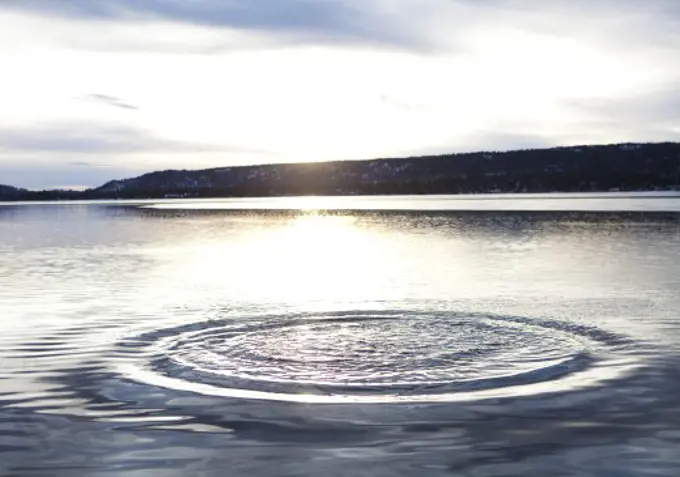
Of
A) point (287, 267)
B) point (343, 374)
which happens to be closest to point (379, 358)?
point (343, 374)

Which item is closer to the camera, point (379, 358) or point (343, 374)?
point (343, 374)

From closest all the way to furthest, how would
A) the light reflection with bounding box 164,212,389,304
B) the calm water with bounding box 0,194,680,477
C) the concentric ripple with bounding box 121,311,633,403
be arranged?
the calm water with bounding box 0,194,680,477
the concentric ripple with bounding box 121,311,633,403
the light reflection with bounding box 164,212,389,304

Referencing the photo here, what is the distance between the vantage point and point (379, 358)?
14.4 m

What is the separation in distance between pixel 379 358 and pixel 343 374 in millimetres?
1225

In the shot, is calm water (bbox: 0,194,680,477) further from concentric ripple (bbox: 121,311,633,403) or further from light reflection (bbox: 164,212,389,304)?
light reflection (bbox: 164,212,389,304)

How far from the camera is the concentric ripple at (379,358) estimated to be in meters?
12.4

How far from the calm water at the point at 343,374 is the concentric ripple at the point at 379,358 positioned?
6 cm

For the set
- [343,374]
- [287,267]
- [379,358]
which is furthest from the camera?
[287,267]

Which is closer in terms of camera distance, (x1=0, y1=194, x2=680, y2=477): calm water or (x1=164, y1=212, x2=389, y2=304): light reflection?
(x1=0, y1=194, x2=680, y2=477): calm water

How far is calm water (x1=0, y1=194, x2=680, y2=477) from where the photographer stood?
958cm

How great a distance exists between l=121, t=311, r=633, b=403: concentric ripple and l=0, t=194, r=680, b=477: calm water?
0.06 m

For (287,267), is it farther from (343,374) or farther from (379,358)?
(343,374)

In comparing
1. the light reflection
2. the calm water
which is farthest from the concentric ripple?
the light reflection

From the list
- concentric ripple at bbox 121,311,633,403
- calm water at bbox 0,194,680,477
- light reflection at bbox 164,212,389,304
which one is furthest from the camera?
light reflection at bbox 164,212,389,304
